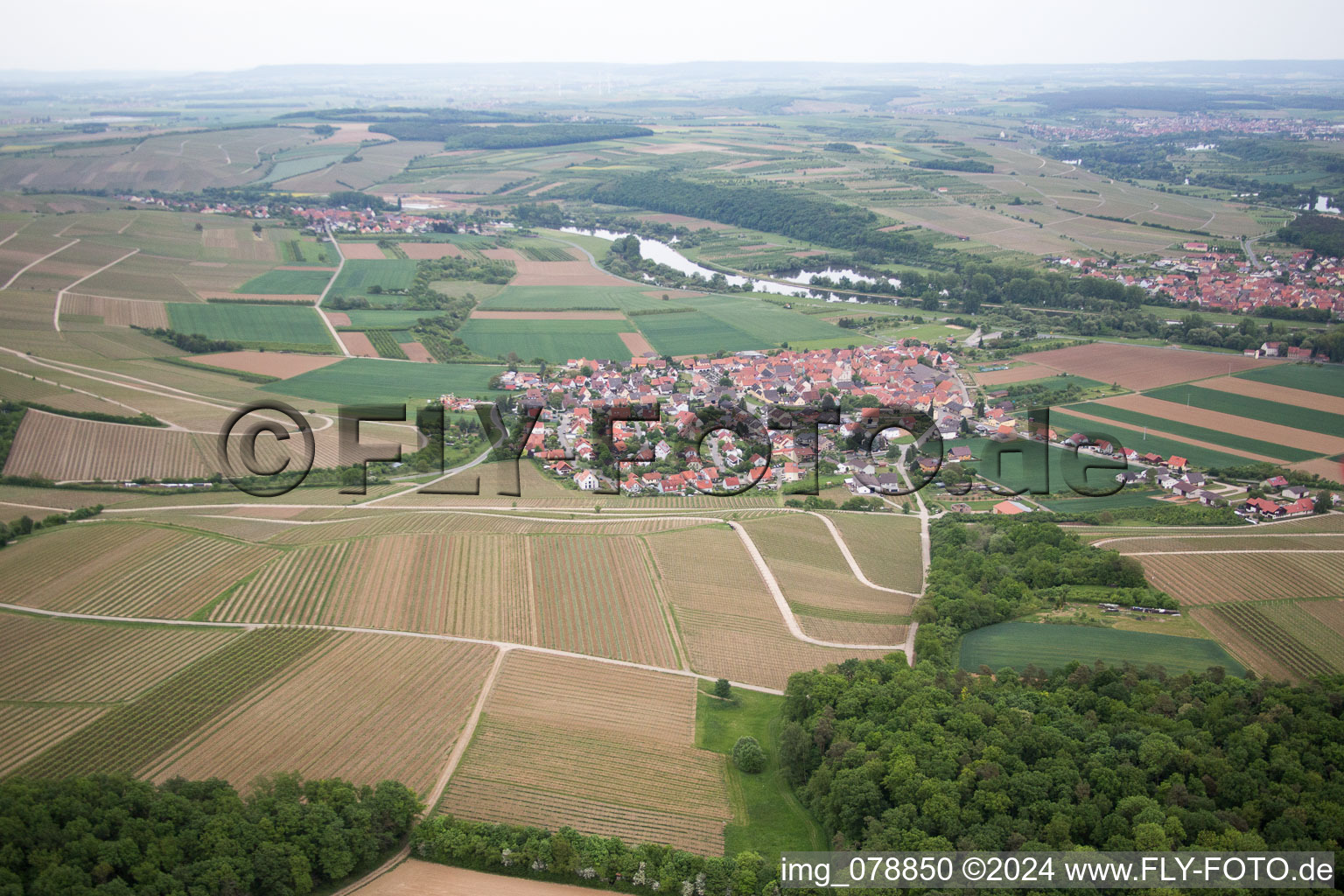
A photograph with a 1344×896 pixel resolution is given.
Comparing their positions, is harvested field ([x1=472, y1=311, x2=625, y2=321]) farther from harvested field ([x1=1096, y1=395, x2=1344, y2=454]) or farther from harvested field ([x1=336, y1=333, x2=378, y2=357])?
harvested field ([x1=1096, y1=395, x2=1344, y2=454])

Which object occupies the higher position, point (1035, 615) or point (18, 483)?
point (18, 483)

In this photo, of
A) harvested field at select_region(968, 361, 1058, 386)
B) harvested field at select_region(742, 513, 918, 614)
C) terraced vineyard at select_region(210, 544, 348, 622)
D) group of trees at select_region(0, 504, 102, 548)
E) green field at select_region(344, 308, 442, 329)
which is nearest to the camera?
terraced vineyard at select_region(210, 544, 348, 622)

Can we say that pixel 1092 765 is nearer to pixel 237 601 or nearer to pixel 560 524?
pixel 560 524

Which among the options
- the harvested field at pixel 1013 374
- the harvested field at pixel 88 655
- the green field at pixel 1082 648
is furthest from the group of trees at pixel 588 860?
the harvested field at pixel 1013 374

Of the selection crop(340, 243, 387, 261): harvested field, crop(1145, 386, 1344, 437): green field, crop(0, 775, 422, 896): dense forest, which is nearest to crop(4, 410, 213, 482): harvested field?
crop(0, 775, 422, 896): dense forest

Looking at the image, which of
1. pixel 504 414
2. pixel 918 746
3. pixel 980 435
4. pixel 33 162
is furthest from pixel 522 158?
pixel 918 746

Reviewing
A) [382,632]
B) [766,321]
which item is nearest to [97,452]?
[382,632]
